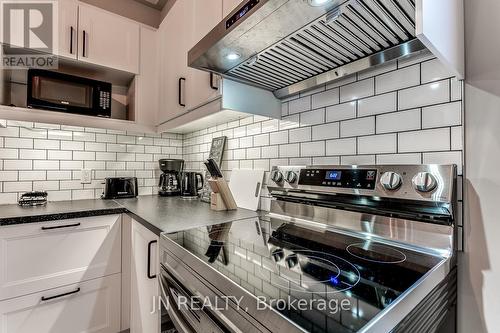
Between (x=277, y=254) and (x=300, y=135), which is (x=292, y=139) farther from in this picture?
(x=277, y=254)

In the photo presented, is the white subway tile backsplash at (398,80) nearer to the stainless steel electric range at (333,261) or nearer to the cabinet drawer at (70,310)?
the stainless steel electric range at (333,261)

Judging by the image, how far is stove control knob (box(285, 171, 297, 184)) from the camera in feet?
3.66

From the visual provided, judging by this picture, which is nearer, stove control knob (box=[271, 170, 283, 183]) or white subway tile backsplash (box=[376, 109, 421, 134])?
white subway tile backsplash (box=[376, 109, 421, 134])

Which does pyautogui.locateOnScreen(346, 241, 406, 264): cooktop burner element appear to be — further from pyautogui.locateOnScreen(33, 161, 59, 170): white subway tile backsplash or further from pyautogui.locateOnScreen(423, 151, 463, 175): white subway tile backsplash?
pyautogui.locateOnScreen(33, 161, 59, 170): white subway tile backsplash

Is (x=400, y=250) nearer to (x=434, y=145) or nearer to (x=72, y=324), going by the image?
(x=434, y=145)

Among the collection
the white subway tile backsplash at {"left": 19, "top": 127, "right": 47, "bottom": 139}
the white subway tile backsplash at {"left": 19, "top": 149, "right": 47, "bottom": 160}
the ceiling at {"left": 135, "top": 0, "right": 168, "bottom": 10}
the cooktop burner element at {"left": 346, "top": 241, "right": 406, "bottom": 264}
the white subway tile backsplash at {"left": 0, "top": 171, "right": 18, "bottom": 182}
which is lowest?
the cooktop burner element at {"left": 346, "top": 241, "right": 406, "bottom": 264}

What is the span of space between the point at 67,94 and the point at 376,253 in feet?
6.44

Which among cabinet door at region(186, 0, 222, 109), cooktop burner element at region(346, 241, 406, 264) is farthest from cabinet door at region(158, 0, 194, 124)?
cooktop burner element at region(346, 241, 406, 264)

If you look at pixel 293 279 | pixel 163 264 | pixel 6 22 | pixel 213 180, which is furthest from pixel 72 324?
pixel 6 22

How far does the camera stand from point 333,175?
0.96m

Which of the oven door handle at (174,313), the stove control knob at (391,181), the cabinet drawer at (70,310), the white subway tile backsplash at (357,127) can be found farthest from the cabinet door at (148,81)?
the stove control knob at (391,181)

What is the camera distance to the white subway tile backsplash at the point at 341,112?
100 centimetres

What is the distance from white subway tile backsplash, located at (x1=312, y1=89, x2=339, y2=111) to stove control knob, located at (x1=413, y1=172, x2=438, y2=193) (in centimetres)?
46

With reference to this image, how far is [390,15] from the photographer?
2.21 feet
